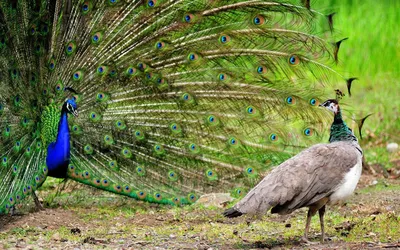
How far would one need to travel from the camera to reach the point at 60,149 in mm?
6824

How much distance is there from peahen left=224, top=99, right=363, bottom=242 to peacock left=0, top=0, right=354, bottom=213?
1.62 m

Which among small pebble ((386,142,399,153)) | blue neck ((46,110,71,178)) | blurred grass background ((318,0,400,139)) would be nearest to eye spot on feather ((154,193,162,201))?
blue neck ((46,110,71,178))

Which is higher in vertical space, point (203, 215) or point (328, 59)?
point (328, 59)

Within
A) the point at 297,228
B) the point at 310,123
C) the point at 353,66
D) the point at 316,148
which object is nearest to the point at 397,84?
the point at 353,66

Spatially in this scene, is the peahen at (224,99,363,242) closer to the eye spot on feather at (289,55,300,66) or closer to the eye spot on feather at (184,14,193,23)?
the eye spot on feather at (289,55,300,66)

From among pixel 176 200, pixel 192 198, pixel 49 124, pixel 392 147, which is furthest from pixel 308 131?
pixel 392 147

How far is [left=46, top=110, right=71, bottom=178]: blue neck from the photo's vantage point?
682cm

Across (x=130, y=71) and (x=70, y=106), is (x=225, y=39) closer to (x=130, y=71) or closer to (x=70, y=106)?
(x=130, y=71)

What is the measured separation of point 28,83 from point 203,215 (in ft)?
6.08

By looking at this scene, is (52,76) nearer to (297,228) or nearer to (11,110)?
(11,110)

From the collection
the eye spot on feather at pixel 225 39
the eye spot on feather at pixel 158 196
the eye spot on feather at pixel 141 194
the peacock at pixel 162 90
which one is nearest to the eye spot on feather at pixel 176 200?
the peacock at pixel 162 90

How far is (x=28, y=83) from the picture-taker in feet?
23.1

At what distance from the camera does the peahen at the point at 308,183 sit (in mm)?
5086

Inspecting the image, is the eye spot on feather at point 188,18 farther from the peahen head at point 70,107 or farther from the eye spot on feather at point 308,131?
the eye spot on feather at point 308,131
